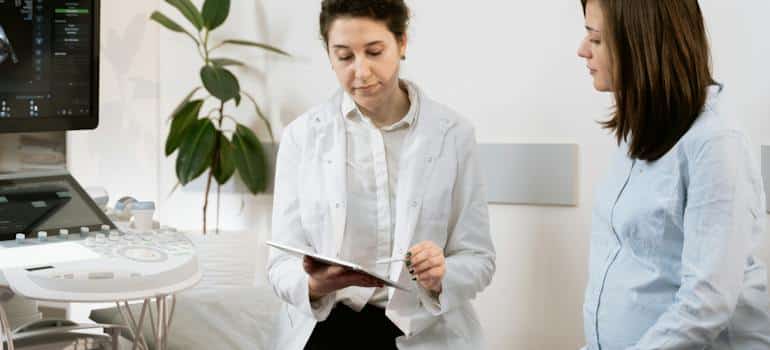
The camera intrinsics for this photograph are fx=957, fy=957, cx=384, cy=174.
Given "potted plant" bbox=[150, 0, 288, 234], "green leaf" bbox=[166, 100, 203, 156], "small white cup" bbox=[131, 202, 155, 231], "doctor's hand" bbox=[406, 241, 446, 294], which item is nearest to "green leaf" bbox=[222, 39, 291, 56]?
"potted plant" bbox=[150, 0, 288, 234]

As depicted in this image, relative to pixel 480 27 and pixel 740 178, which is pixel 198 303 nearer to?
pixel 480 27

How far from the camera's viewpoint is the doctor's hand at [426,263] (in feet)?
6.16

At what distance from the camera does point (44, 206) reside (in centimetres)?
215

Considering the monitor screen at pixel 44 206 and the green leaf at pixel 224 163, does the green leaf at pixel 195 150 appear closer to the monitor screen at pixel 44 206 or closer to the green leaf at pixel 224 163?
the green leaf at pixel 224 163

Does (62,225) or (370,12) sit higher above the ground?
(370,12)

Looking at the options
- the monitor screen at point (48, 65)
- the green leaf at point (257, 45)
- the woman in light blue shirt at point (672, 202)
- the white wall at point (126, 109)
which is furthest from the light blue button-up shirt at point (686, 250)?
the white wall at point (126, 109)

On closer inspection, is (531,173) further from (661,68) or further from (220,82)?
(661,68)

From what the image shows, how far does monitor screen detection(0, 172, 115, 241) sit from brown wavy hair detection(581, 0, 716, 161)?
4.00 ft

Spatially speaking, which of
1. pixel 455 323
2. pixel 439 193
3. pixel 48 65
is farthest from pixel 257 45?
pixel 455 323

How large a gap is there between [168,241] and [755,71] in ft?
5.44

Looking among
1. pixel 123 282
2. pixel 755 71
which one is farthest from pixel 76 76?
pixel 755 71

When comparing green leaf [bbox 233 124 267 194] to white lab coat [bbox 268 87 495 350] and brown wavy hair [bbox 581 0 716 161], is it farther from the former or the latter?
brown wavy hair [bbox 581 0 716 161]

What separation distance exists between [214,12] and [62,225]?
1534 mm

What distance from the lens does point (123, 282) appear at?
72.9 inches
